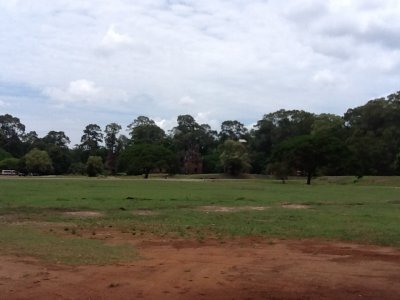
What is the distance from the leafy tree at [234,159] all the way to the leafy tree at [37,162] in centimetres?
4063

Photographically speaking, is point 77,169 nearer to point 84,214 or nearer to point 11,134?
point 11,134

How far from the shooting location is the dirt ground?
8430mm

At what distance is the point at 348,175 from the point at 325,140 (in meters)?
18.0

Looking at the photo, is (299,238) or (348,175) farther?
(348,175)

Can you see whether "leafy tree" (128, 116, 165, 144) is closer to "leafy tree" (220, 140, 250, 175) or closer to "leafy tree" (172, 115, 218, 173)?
"leafy tree" (172, 115, 218, 173)

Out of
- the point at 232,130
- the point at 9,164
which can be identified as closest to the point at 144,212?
the point at 9,164

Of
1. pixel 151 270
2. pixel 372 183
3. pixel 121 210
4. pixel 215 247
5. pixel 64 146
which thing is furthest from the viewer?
pixel 64 146

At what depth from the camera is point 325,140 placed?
78.4 metres

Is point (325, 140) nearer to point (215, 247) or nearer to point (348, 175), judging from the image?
point (348, 175)

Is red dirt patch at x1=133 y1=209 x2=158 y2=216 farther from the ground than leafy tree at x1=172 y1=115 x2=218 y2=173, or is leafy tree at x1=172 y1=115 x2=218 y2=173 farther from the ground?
leafy tree at x1=172 y1=115 x2=218 y2=173

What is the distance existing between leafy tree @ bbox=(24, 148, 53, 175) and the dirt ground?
111 meters

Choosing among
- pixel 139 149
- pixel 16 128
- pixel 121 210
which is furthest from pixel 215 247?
pixel 16 128

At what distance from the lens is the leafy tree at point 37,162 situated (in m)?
119

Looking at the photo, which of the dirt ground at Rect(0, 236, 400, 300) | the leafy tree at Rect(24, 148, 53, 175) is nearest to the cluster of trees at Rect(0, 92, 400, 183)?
the leafy tree at Rect(24, 148, 53, 175)
